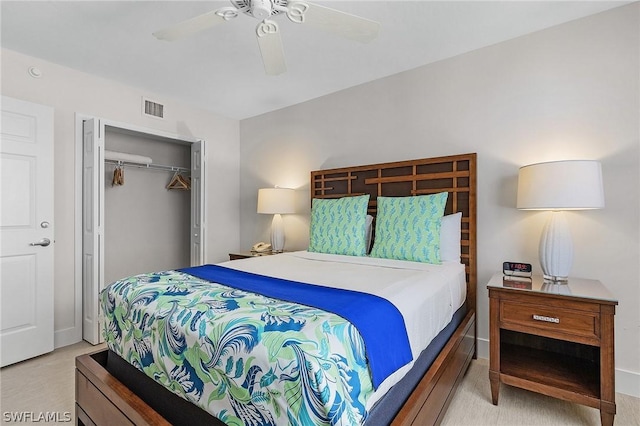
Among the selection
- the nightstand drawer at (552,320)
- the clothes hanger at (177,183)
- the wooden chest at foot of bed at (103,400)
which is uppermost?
the clothes hanger at (177,183)

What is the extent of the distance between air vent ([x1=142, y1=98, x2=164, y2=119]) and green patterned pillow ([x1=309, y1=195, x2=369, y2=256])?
225cm

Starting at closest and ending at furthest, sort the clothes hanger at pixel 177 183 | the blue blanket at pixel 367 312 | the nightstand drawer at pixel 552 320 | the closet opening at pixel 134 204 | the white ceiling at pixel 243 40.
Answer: the blue blanket at pixel 367 312, the nightstand drawer at pixel 552 320, the white ceiling at pixel 243 40, the closet opening at pixel 134 204, the clothes hanger at pixel 177 183

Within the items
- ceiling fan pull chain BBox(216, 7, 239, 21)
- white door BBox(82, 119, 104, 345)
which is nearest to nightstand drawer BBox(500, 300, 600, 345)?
ceiling fan pull chain BBox(216, 7, 239, 21)

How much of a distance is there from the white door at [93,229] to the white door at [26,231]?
28cm

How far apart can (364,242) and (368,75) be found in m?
1.68

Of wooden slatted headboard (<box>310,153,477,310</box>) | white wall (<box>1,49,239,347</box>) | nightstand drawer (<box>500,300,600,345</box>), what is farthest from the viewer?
white wall (<box>1,49,239,347</box>)

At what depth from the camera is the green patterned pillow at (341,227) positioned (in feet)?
9.11

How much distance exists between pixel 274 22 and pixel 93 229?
2.51 meters

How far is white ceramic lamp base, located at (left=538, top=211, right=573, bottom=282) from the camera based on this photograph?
2039 millimetres

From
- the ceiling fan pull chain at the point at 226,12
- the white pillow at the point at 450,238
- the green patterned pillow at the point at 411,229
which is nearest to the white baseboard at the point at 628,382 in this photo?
the white pillow at the point at 450,238

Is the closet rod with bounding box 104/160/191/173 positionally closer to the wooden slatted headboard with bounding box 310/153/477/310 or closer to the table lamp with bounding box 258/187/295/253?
the table lamp with bounding box 258/187/295/253

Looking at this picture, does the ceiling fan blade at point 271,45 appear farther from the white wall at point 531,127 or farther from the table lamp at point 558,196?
the table lamp at point 558,196

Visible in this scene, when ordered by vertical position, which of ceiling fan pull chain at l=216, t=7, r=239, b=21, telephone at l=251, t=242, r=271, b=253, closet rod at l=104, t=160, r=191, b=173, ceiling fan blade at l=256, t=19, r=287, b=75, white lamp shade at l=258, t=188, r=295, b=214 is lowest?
telephone at l=251, t=242, r=271, b=253

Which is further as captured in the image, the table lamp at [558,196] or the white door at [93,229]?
the white door at [93,229]
